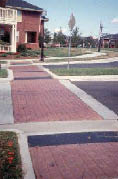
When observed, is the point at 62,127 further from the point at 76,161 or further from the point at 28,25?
the point at 28,25

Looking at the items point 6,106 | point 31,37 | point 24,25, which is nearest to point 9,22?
point 24,25

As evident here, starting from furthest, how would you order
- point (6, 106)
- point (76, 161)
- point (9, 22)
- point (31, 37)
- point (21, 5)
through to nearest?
point (31, 37) → point (21, 5) → point (9, 22) → point (6, 106) → point (76, 161)

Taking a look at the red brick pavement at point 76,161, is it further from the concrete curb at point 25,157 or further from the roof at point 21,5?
the roof at point 21,5

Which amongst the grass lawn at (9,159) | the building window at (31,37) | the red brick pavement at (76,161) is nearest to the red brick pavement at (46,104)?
the grass lawn at (9,159)

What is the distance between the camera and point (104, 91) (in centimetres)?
1075

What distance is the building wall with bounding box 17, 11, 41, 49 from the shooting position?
3362 centimetres

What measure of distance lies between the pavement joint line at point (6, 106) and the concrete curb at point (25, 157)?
967mm

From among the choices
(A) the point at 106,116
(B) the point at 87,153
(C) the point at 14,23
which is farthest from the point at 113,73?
(C) the point at 14,23

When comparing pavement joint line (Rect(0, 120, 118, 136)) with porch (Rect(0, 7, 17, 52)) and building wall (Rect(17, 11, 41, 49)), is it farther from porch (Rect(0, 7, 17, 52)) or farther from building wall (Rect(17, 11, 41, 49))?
building wall (Rect(17, 11, 41, 49))

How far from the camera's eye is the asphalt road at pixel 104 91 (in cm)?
873

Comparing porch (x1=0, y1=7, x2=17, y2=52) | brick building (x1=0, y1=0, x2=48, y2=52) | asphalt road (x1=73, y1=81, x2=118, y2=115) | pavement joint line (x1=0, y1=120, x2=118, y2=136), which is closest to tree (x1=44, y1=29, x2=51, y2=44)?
brick building (x1=0, y1=0, x2=48, y2=52)

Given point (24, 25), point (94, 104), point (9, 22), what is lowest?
point (94, 104)

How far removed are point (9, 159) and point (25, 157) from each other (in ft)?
1.58

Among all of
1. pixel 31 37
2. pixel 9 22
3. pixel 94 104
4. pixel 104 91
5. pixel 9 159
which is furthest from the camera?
pixel 31 37
